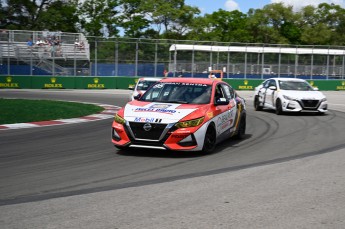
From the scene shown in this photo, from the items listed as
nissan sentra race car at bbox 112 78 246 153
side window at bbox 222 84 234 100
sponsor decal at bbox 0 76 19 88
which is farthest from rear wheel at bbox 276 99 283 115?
sponsor decal at bbox 0 76 19 88

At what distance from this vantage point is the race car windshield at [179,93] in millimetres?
10148

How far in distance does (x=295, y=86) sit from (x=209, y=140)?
34.4 feet

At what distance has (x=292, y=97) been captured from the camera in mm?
18297

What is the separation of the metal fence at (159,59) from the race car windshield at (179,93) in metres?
28.7

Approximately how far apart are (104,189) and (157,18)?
63463 millimetres

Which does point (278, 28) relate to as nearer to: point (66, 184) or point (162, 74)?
point (162, 74)

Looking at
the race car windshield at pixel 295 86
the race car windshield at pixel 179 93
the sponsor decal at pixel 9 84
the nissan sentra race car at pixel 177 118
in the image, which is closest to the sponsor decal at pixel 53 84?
the sponsor decal at pixel 9 84

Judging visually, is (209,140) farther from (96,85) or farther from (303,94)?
(96,85)

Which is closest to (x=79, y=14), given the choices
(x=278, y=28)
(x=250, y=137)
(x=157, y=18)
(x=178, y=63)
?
(x=157, y=18)

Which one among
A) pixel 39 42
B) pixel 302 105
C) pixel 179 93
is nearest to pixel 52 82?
pixel 39 42

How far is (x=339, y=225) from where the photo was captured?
5047 mm

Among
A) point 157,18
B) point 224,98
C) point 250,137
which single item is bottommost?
point 250,137

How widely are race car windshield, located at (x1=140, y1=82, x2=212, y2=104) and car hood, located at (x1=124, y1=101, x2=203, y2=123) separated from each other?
0.38 metres

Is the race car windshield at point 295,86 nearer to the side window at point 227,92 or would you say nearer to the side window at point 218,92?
the side window at point 227,92
